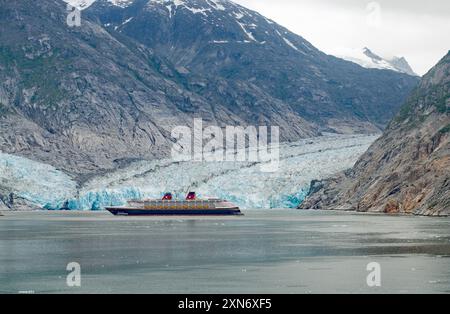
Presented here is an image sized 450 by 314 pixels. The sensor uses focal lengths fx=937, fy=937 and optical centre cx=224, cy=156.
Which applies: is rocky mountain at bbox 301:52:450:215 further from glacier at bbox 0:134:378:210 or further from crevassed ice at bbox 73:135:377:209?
glacier at bbox 0:134:378:210

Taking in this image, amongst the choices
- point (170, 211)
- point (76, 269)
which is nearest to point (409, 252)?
point (76, 269)

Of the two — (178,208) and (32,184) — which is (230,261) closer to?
(178,208)

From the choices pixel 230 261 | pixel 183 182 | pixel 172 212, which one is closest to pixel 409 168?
pixel 172 212

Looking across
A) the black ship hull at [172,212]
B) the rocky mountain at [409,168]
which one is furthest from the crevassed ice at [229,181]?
the black ship hull at [172,212]

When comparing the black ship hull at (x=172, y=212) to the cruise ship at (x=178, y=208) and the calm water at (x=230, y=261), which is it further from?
the calm water at (x=230, y=261)

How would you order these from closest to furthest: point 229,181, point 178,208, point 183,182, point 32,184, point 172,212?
point 172,212 < point 178,208 < point 32,184 < point 229,181 < point 183,182

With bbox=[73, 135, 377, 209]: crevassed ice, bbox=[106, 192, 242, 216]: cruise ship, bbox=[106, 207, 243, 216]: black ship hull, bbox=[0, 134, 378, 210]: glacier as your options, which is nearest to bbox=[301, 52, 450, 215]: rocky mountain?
bbox=[73, 135, 377, 209]: crevassed ice
